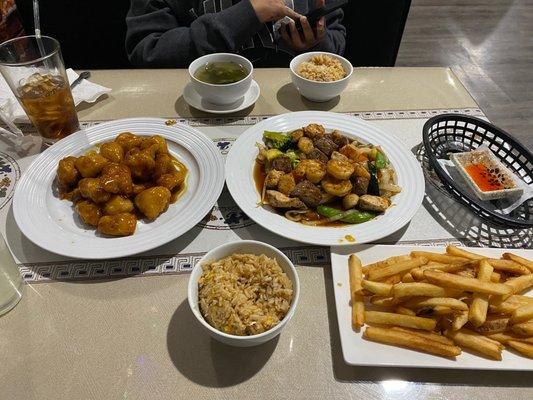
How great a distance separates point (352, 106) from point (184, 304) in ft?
4.73

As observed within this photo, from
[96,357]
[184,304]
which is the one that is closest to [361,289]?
[184,304]

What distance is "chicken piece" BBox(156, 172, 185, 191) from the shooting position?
151 centimetres

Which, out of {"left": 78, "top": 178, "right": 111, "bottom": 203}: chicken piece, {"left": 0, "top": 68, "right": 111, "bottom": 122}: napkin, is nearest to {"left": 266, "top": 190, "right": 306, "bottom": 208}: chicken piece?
{"left": 78, "top": 178, "right": 111, "bottom": 203}: chicken piece

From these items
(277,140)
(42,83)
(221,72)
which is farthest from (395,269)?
(42,83)

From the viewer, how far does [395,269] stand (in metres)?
1.21

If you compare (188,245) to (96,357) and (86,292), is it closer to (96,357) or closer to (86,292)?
(86,292)

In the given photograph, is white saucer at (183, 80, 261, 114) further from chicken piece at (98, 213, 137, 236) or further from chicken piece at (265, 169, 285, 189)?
chicken piece at (98, 213, 137, 236)

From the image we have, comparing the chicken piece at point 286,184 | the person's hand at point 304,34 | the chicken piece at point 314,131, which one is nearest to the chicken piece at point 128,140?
the chicken piece at point 286,184

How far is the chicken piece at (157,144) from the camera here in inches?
63.0

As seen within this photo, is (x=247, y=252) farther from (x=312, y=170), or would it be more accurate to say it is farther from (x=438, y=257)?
(x=438, y=257)

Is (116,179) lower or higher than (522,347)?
higher

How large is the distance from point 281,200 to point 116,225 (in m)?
0.59

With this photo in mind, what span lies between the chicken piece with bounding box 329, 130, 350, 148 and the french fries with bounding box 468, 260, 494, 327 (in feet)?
2.65

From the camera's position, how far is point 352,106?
2.15 m
